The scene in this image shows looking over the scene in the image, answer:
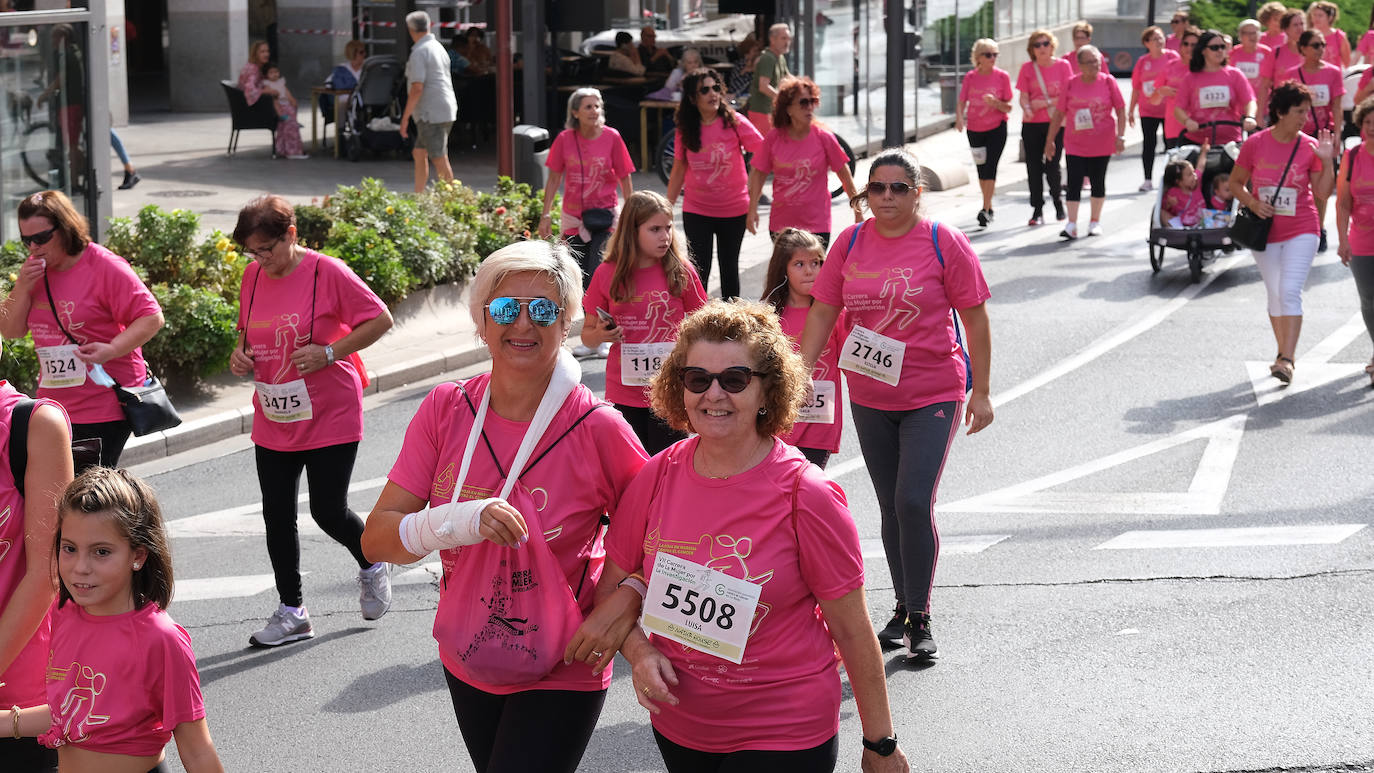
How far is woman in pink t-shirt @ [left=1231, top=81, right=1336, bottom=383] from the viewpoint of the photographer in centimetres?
1121

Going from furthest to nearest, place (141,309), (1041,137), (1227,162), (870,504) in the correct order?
(1041,137) → (1227,162) → (870,504) → (141,309)

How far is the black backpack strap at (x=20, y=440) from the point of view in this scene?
384 centimetres

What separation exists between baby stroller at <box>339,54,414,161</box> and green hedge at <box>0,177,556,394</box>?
8011mm

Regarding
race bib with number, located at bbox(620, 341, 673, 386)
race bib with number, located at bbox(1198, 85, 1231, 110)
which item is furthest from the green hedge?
race bib with number, located at bbox(1198, 85, 1231, 110)

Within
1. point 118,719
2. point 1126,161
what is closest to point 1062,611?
point 118,719

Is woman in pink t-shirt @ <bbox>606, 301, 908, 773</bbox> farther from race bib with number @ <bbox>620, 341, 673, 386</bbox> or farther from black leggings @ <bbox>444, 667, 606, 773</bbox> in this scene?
race bib with number @ <bbox>620, 341, 673, 386</bbox>

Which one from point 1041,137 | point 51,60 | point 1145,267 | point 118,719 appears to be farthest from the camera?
point 1041,137

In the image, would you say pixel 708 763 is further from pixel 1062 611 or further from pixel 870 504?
pixel 870 504

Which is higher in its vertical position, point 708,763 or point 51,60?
point 51,60

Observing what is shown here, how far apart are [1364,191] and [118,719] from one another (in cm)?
906

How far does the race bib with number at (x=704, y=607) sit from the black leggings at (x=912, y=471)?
2766 mm

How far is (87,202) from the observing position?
1315 centimetres

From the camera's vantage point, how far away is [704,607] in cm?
369

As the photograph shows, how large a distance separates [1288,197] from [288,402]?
7175 mm
